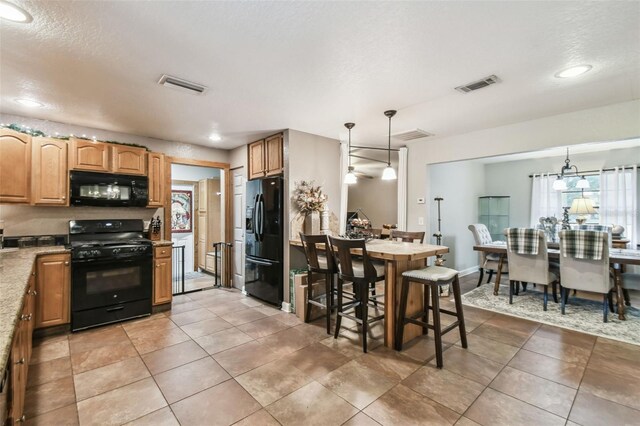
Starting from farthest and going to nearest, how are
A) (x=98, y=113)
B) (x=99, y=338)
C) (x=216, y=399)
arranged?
(x=98, y=113) → (x=99, y=338) → (x=216, y=399)

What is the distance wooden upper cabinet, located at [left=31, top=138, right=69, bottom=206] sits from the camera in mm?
3375

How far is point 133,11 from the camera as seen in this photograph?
1.74 metres

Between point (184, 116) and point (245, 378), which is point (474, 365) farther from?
point (184, 116)

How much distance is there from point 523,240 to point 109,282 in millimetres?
5329

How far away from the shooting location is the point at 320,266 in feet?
11.1

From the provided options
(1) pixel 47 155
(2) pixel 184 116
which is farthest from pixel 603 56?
(1) pixel 47 155

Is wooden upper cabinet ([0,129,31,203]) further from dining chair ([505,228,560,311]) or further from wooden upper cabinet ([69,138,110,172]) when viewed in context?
dining chair ([505,228,560,311])

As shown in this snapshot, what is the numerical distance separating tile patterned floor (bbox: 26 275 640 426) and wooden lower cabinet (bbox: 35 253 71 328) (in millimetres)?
240

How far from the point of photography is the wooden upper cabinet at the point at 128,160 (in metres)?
3.86

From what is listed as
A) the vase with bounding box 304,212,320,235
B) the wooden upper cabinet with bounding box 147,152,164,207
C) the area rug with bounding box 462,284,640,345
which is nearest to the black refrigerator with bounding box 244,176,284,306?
the vase with bounding box 304,212,320,235

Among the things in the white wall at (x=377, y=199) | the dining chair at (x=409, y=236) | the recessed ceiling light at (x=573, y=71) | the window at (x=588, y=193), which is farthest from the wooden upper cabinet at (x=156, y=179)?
the window at (x=588, y=193)

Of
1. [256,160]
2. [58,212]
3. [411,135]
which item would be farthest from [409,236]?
[58,212]

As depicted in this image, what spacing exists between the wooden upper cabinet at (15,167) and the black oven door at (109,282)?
3.33 feet

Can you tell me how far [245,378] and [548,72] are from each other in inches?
141
